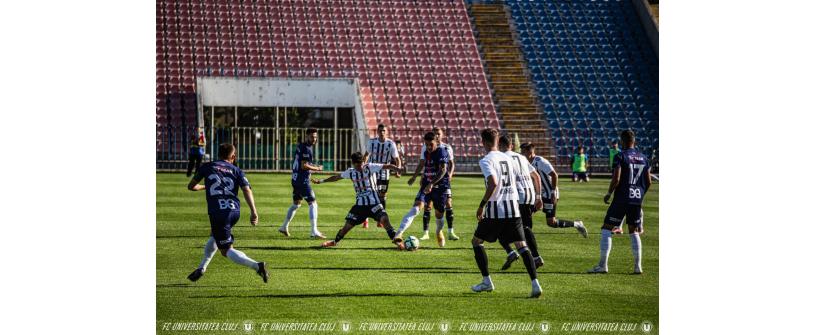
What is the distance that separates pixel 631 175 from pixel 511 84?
2041cm

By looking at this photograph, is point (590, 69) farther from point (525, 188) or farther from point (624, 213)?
point (525, 188)

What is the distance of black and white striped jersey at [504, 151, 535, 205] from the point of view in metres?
10.4

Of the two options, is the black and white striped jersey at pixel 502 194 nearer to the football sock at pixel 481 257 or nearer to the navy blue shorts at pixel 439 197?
the football sock at pixel 481 257

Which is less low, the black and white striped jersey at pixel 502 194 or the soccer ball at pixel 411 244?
the black and white striped jersey at pixel 502 194

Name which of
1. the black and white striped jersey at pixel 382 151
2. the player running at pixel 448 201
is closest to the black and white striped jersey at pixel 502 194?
the player running at pixel 448 201

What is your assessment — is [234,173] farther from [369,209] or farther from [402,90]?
[402,90]

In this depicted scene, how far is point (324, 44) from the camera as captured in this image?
27.2m

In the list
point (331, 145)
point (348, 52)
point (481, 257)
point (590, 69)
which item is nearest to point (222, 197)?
point (481, 257)

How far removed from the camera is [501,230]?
1023 cm

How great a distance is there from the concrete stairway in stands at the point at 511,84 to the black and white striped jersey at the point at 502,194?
21062mm

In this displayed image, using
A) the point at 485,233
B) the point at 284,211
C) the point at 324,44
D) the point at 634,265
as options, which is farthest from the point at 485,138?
the point at 324,44

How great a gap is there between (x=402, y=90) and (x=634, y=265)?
20136 mm

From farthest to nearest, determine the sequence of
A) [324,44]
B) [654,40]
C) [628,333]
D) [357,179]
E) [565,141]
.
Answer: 1. [565,141]
2. [324,44]
3. [654,40]
4. [357,179]
5. [628,333]

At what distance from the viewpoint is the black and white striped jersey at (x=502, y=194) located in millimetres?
10133
